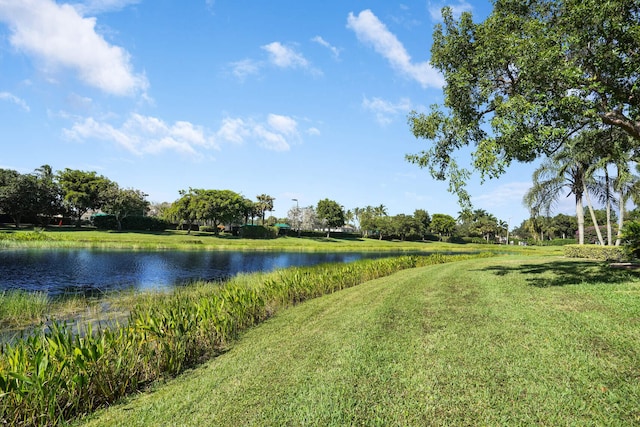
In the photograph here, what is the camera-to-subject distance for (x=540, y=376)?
17.3ft

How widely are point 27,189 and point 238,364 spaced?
232 feet

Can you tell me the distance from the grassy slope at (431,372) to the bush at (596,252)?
15.2 meters

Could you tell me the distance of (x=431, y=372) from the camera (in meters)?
5.63

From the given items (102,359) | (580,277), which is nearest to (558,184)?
(580,277)

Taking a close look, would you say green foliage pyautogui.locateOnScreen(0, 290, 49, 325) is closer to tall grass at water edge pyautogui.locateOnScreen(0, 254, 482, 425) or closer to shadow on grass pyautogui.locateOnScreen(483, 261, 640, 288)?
tall grass at water edge pyautogui.locateOnScreen(0, 254, 482, 425)

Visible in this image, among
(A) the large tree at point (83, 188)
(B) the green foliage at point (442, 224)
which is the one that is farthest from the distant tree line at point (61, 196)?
(B) the green foliage at point (442, 224)

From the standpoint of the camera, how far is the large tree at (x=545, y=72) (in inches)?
364

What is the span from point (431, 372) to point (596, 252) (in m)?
24.3

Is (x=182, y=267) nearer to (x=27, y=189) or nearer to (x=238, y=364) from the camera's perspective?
(x=238, y=364)

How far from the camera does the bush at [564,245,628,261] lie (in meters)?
21.1

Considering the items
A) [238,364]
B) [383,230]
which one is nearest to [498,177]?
[238,364]

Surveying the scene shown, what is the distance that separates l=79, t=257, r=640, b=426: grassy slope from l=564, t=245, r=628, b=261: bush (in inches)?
597

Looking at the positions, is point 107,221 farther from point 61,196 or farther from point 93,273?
point 93,273

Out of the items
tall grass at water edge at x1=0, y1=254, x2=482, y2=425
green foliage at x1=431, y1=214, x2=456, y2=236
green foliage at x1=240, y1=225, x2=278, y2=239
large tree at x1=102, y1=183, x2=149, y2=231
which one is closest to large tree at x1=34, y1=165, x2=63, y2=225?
large tree at x1=102, y1=183, x2=149, y2=231
